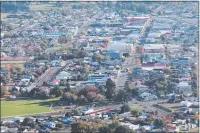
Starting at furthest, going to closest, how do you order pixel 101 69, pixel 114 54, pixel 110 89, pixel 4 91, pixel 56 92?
pixel 114 54 < pixel 101 69 < pixel 4 91 < pixel 56 92 < pixel 110 89

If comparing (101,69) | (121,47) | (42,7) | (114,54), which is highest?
(42,7)

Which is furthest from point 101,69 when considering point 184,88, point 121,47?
point 184,88

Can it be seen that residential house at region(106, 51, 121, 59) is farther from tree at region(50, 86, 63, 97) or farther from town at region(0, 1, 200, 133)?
tree at region(50, 86, 63, 97)

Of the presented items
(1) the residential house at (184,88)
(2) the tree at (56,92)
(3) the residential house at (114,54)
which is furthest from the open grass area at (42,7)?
(1) the residential house at (184,88)

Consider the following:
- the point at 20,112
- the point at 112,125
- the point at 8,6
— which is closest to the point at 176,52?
the point at 20,112

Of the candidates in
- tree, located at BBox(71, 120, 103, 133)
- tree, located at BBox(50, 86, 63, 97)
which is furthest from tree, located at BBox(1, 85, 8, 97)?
tree, located at BBox(71, 120, 103, 133)

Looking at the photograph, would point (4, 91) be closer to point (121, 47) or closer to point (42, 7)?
point (121, 47)

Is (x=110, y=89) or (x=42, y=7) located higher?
(x=42, y=7)

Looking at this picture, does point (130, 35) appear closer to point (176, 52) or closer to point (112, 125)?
point (176, 52)

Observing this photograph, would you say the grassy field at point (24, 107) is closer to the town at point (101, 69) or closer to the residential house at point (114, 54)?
the town at point (101, 69)
